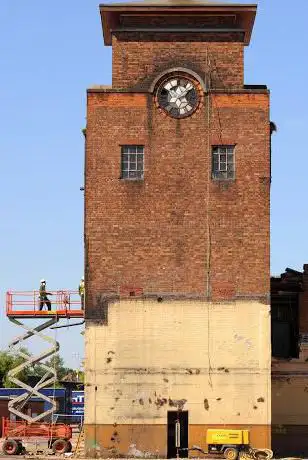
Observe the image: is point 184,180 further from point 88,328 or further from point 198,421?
point 198,421

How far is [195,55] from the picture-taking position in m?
42.2

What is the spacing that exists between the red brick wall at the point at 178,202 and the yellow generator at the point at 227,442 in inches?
210

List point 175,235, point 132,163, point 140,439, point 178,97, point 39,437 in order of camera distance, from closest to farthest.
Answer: point 140,439
point 175,235
point 132,163
point 178,97
point 39,437

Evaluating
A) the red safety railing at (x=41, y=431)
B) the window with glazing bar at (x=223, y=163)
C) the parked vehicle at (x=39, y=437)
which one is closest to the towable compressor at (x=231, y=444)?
the parked vehicle at (x=39, y=437)

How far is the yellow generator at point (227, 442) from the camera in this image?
3953 cm

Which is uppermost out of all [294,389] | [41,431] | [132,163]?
[132,163]

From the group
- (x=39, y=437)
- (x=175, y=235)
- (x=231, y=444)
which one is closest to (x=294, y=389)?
(x=231, y=444)

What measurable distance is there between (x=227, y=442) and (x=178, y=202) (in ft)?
31.8

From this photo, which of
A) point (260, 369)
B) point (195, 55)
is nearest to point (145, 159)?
point (195, 55)

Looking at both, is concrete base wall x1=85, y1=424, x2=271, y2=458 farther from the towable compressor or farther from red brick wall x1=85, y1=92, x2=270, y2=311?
red brick wall x1=85, y1=92, x2=270, y2=311

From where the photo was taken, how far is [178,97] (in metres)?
41.8

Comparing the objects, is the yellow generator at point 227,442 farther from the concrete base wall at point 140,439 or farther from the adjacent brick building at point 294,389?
the adjacent brick building at point 294,389

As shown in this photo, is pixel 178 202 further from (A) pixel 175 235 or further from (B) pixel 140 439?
(B) pixel 140 439

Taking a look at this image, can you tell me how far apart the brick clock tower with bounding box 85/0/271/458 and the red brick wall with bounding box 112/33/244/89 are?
0.04m
